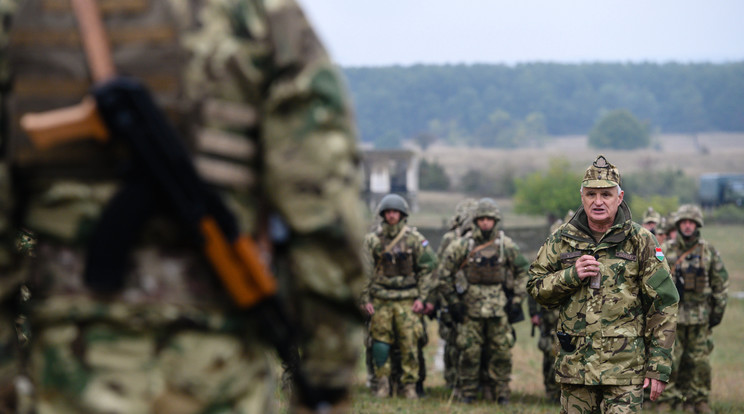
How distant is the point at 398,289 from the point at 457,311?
820mm

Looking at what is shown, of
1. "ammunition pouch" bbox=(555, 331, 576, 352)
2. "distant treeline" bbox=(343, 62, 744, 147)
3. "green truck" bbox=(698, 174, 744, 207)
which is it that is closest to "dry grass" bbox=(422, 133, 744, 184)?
"distant treeline" bbox=(343, 62, 744, 147)

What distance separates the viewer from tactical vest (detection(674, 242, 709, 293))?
1290 cm

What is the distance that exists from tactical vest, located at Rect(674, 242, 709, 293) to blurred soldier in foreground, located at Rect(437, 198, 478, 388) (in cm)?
279

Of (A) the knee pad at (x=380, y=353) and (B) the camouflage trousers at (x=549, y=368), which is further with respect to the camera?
(A) the knee pad at (x=380, y=353)

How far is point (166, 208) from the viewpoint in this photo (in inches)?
99.4

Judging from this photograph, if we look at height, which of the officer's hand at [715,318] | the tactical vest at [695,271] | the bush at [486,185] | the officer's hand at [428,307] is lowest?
the officer's hand at [715,318]

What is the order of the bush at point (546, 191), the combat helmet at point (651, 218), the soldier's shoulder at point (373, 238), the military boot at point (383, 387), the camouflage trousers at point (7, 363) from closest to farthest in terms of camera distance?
the camouflage trousers at point (7, 363) → the soldier's shoulder at point (373, 238) → the military boot at point (383, 387) → the combat helmet at point (651, 218) → the bush at point (546, 191)

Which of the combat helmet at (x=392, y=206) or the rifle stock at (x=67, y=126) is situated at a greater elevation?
the combat helmet at (x=392, y=206)

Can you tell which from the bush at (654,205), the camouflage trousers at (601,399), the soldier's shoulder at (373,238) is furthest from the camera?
the bush at (654,205)

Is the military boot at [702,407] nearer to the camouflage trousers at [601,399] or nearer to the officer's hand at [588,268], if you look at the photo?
the camouflage trousers at [601,399]

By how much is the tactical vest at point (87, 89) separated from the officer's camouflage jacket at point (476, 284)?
35.0ft

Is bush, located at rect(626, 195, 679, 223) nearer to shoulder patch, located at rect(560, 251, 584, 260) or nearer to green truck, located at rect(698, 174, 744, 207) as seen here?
green truck, located at rect(698, 174, 744, 207)

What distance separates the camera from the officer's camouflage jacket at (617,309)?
6719 millimetres

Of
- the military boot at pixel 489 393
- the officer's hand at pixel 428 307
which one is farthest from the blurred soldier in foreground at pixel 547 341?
the officer's hand at pixel 428 307
